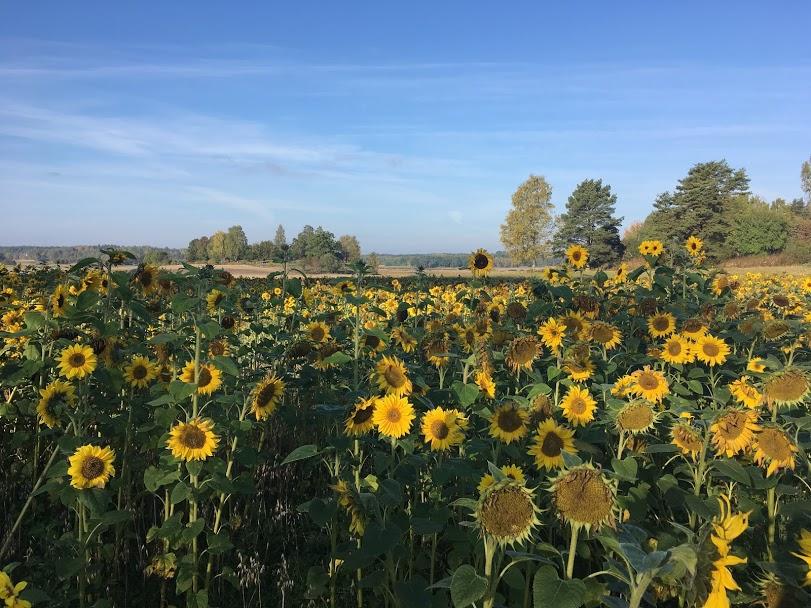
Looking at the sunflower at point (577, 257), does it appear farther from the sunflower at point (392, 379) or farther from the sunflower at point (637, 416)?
Result: the sunflower at point (392, 379)

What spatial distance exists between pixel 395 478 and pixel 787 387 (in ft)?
6.90

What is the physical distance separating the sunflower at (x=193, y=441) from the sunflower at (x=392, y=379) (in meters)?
0.87

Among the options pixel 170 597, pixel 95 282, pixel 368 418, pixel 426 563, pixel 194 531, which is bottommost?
pixel 170 597

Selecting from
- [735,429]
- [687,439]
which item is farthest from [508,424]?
[735,429]

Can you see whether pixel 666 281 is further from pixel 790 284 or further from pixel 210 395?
pixel 790 284

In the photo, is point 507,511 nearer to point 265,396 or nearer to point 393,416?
point 393,416

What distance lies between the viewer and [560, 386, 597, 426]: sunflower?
3.26 meters

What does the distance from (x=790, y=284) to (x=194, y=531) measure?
9.86 m

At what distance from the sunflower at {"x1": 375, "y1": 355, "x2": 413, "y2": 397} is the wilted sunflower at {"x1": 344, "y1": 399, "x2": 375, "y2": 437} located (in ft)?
0.48

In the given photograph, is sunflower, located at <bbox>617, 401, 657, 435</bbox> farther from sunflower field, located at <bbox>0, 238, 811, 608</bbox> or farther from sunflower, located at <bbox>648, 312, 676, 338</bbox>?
sunflower, located at <bbox>648, 312, 676, 338</bbox>

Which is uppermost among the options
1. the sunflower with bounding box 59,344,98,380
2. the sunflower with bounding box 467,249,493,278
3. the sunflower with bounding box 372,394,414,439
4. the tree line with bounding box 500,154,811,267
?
the tree line with bounding box 500,154,811,267

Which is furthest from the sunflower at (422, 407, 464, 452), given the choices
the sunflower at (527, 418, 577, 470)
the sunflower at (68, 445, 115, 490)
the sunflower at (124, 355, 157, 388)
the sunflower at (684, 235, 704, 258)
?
the sunflower at (684, 235, 704, 258)

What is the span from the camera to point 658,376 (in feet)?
10.8

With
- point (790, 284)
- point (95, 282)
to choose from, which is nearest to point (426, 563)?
point (95, 282)
